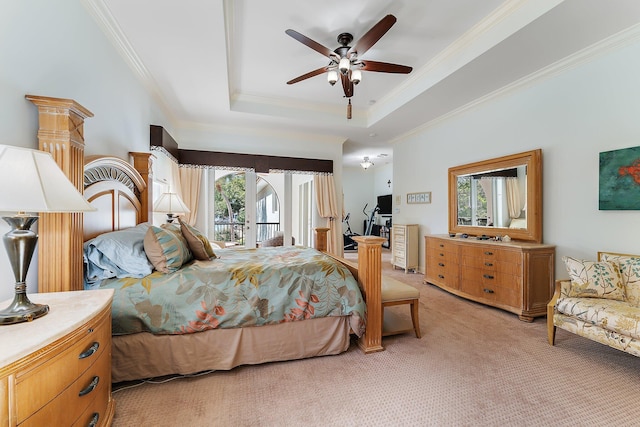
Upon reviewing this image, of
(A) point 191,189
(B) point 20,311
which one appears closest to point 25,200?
(B) point 20,311

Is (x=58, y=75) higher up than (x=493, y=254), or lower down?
higher up

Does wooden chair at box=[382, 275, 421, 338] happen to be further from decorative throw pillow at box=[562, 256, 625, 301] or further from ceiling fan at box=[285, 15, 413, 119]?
ceiling fan at box=[285, 15, 413, 119]

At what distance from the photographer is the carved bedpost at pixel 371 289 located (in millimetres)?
2295

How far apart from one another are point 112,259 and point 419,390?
226 cm

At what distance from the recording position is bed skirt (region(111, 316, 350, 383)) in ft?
6.13

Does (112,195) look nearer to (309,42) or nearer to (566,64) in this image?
(309,42)

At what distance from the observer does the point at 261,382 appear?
1.92m

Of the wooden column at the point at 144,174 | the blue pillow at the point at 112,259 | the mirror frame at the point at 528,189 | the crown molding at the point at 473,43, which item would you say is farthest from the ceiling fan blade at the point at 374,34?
the blue pillow at the point at 112,259

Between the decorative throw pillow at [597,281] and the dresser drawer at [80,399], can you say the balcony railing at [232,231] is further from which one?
the decorative throw pillow at [597,281]

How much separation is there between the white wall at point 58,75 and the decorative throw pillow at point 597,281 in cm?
391

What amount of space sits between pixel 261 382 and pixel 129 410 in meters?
0.77

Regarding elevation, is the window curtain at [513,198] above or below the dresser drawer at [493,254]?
above

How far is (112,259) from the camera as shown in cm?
192

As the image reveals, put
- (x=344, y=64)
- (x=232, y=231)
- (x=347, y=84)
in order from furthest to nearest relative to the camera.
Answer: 1. (x=232, y=231)
2. (x=347, y=84)
3. (x=344, y=64)
